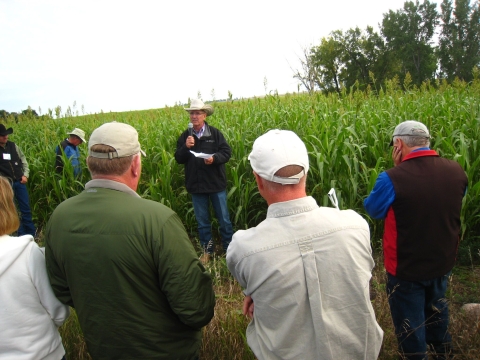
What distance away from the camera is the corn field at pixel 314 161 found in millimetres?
2887

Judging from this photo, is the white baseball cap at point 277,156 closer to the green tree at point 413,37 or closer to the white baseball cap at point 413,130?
the white baseball cap at point 413,130

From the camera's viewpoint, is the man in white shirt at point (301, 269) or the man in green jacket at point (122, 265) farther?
the man in green jacket at point (122, 265)

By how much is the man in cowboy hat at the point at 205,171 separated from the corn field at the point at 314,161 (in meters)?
0.23

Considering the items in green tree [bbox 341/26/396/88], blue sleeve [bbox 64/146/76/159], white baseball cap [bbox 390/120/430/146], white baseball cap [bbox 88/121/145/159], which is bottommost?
blue sleeve [bbox 64/146/76/159]

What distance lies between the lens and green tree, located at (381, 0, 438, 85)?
46.6m

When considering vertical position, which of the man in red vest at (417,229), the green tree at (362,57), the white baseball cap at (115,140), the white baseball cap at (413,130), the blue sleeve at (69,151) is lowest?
the man in red vest at (417,229)

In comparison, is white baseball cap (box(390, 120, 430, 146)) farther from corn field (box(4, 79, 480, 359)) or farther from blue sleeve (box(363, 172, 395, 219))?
corn field (box(4, 79, 480, 359))

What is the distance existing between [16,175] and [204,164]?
128 inches

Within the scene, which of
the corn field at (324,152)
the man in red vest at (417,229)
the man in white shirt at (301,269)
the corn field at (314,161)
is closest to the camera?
the man in white shirt at (301,269)

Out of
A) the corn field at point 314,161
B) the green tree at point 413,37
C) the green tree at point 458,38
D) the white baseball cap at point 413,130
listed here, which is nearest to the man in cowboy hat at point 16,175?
the corn field at point 314,161

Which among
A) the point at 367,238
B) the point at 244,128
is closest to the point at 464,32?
the point at 244,128

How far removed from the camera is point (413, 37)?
51594mm

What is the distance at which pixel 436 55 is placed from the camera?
52188mm

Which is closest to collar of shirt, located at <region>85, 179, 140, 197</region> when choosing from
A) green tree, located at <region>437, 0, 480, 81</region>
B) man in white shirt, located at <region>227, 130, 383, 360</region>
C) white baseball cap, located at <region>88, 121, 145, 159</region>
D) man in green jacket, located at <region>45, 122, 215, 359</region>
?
man in green jacket, located at <region>45, 122, 215, 359</region>
